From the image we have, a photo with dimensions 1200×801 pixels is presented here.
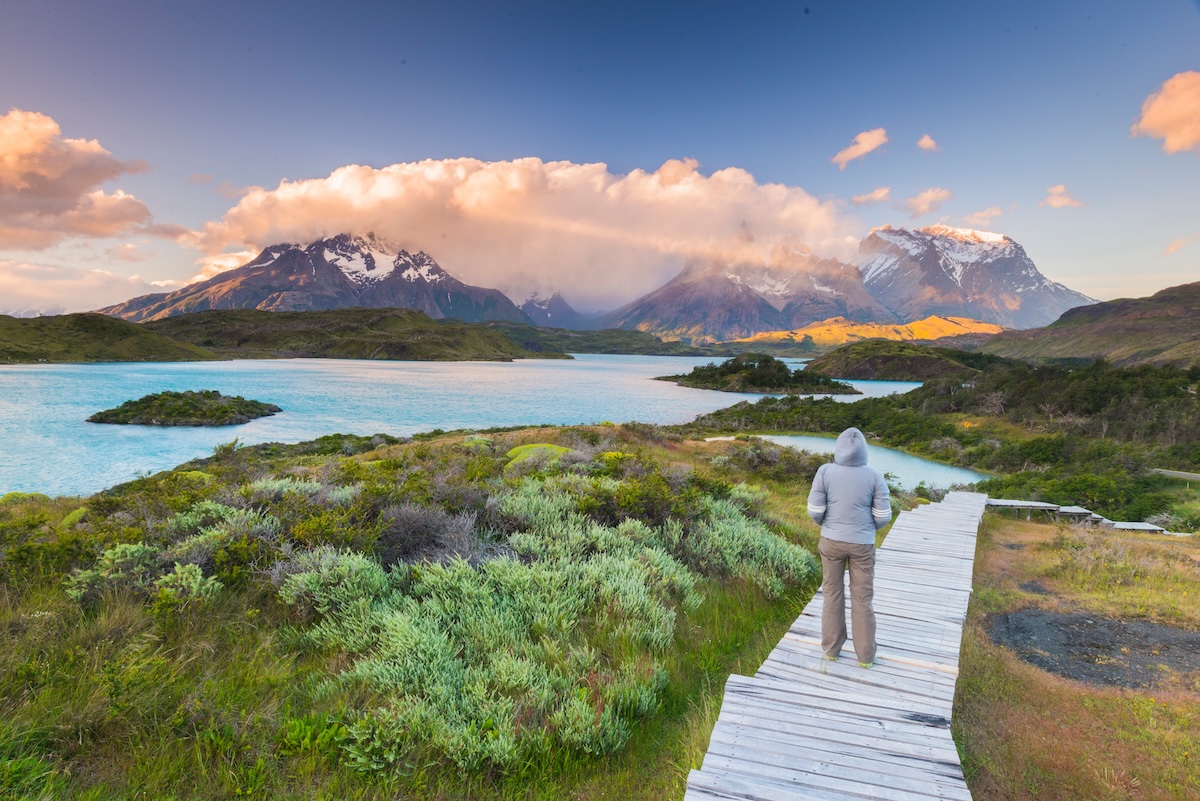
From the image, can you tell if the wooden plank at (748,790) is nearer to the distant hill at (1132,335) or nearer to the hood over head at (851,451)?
the hood over head at (851,451)

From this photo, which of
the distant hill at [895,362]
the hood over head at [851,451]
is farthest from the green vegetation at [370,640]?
the distant hill at [895,362]

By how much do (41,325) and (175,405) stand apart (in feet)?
532

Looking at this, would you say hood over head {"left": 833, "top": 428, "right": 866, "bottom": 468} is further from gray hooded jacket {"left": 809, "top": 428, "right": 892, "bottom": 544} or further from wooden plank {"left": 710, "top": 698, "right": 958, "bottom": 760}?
wooden plank {"left": 710, "top": 698, "right": 958, "bottom": 760}

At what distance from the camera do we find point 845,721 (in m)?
4.82

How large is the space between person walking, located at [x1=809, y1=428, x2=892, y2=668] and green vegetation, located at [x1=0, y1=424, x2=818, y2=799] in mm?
1222

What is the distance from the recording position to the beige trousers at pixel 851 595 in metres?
5.80

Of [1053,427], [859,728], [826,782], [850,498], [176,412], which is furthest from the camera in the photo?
[176,412]

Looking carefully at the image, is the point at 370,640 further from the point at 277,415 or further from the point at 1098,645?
the point at 277,415

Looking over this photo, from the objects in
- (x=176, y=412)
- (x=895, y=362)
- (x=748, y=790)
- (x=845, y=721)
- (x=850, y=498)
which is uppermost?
(x=850, y=498)

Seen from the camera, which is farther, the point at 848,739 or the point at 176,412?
the point at 176,412

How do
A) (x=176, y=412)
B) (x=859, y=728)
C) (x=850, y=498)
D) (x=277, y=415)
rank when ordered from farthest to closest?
(x=277, y=415), (x=176, y=412), (x=850, y=498), (x=859, y=728)

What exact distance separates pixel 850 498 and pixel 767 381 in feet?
378

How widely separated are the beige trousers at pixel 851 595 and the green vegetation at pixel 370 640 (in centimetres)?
108

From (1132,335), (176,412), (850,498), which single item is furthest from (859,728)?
(1132,335)
